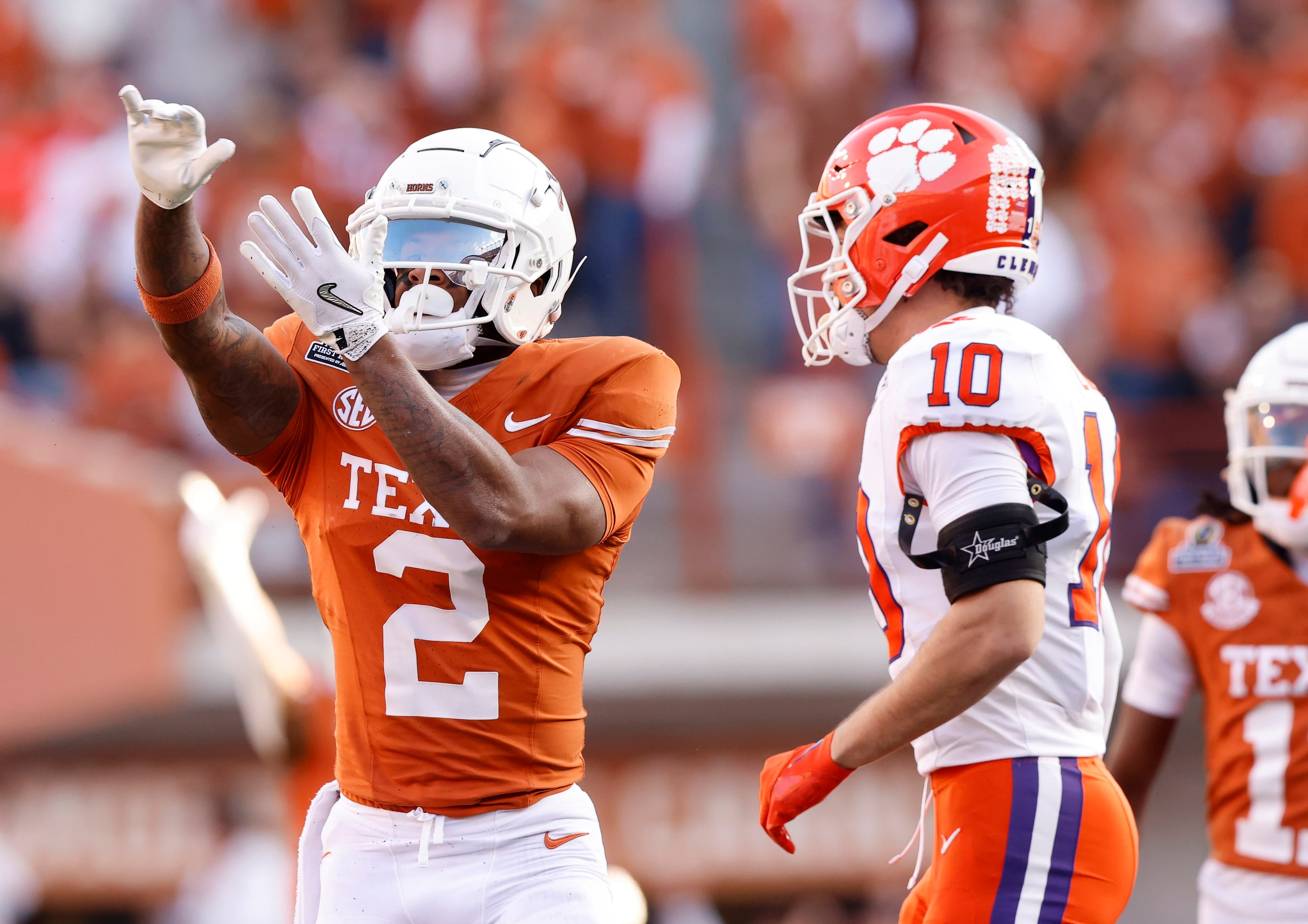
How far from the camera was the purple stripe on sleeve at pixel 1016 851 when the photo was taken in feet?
8.25

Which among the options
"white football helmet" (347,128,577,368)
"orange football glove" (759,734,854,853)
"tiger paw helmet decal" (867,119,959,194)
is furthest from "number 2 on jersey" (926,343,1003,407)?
"white football helmet" (347,128,577,368)

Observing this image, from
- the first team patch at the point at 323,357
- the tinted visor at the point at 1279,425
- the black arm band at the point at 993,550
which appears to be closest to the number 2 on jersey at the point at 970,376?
the black arm band at the point at 993,550

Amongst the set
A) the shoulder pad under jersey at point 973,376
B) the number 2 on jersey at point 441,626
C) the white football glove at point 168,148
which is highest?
the white football glove at point 168,148

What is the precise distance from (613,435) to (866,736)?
0.76 m

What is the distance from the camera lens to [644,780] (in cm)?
784

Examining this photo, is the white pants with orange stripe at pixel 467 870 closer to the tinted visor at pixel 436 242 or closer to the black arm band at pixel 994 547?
the black arm band at pixel 994 547

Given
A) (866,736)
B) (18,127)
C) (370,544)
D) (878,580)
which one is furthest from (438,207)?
(18,127)

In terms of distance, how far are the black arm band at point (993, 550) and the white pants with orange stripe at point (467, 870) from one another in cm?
89

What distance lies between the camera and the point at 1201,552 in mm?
3605

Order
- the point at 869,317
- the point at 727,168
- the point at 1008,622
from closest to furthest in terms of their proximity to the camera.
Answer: the point at 1008,622 → the point at 869,317 → the point at 727,168

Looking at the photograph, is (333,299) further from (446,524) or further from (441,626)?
(441,626)

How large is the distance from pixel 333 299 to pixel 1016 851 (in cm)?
144

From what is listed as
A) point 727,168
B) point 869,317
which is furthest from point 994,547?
point 727,168

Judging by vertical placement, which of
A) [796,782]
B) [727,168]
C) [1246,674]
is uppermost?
[727,168]
